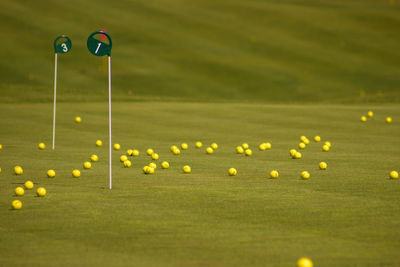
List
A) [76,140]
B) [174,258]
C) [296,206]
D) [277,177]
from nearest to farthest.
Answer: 1. [174,258]
2. [296,206]
3. [277,177]
4. [76,140]

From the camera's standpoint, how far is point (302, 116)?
20.6 m

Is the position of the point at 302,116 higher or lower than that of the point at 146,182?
higher

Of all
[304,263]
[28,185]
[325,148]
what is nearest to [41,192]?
[28,185]

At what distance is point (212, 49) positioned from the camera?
131 ft

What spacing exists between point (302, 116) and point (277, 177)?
35.9ft

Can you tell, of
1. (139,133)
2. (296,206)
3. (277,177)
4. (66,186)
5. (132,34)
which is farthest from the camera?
(132,34)

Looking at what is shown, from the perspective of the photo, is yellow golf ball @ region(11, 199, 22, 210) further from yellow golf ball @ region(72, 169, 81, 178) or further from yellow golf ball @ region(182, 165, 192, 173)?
yellow golf ball @ region(182, 165, 192, 173)

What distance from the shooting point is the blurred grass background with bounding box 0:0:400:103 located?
35375mm

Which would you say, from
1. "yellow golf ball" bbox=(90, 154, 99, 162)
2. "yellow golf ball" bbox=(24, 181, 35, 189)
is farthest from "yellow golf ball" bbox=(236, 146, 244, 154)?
"yellow golf ball" bbox=(24, 181, 35, 189)

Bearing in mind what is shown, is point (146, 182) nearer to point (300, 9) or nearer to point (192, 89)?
point (192, 89)

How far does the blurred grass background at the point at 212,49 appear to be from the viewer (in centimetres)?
3538

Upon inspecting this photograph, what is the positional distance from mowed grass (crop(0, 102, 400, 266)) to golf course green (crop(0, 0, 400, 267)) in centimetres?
3

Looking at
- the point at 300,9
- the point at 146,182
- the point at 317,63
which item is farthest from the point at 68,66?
the point at 146,182

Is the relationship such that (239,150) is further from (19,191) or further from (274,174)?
(19,191)
